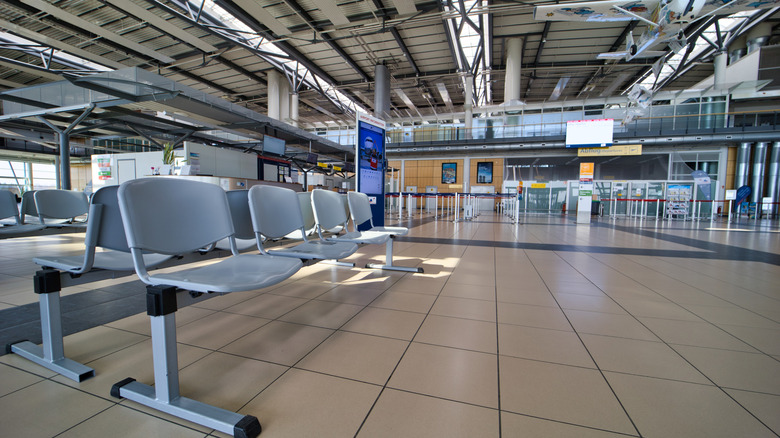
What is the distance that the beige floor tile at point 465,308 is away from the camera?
1.98 meters

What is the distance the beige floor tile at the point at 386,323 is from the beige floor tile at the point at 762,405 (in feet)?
4.29

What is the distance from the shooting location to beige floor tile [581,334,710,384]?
4.35 ft

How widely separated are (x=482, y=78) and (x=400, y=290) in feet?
47.4

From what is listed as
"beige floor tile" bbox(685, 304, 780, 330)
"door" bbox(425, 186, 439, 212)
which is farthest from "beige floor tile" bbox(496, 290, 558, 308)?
"door" bbox(425, 186, 439, 212)

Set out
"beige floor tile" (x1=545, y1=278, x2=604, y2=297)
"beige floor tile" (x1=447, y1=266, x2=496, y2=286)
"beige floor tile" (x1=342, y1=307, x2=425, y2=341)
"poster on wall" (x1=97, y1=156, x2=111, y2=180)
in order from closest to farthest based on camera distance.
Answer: "beige floor tile" (x1=342, y1=307, x2=425, y2=341) < "beige floor tile" (x1=545, y1=278, x2=604, y2=297) < "beige floor tile" (x1=447, y1=266, x2=496, y2=286) < "poster on wall" (x1=97, y1=156, x2=111, y2=180)

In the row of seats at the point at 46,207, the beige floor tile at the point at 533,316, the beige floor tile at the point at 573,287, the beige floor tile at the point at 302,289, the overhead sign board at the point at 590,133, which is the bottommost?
the beige floor tile at the point at 302,289

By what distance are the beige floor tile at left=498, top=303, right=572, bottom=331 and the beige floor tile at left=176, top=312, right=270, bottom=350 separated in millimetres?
1526

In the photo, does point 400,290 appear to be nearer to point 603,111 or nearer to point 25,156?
point 603,111

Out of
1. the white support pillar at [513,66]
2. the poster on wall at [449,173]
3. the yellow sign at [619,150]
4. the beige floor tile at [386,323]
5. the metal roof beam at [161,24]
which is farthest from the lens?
the poster on wall at [449,173]

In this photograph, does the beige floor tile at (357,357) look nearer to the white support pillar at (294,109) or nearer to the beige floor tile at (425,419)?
the beige floor tile at (425,419)

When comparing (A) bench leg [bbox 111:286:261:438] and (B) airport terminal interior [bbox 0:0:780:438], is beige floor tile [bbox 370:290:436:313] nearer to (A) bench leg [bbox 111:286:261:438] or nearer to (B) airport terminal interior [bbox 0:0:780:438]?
(B) airport terminal interior [bbox 0:0:780:438]

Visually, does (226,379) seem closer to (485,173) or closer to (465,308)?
(465,308)

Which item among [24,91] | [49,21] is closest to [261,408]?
[24,91]

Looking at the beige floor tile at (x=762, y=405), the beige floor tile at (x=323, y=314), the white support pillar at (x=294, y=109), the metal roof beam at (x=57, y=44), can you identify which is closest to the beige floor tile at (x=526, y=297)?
the beige floor tile at (x=762, y=405)
